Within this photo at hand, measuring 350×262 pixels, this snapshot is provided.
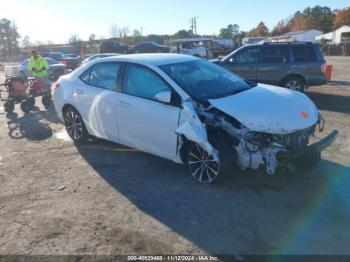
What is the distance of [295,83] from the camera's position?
36.8 ft

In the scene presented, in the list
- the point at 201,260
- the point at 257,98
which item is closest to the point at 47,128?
the point at 257,98

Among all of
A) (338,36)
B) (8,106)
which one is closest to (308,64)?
(8,106)

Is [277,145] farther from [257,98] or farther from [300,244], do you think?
[300,244]

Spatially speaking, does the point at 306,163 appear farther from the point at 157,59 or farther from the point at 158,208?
the point at 157,59

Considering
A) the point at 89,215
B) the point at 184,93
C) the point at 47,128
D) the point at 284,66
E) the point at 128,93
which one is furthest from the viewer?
the point at 284,66

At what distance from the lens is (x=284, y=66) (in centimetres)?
1116

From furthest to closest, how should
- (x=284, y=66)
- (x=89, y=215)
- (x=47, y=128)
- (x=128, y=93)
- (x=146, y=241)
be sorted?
(x=284, y=66)
(x=47, y=128)
(x=128, y=93)
(x=89, y=215)
(x=146, y=241)

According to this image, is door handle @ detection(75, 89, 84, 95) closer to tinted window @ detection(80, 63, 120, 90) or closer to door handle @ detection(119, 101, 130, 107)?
tinted window @ detection(80, 63, 120, 90)

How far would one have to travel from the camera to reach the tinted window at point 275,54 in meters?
11.2

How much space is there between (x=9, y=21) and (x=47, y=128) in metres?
88.0

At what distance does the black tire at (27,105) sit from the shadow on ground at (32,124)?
0.14 meters

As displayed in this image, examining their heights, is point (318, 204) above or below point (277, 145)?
below

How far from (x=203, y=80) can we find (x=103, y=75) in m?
1.82

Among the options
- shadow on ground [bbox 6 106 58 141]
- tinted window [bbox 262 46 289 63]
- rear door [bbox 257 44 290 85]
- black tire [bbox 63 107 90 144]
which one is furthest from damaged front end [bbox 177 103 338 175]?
tinted window [bbox 262 46 289 63]
